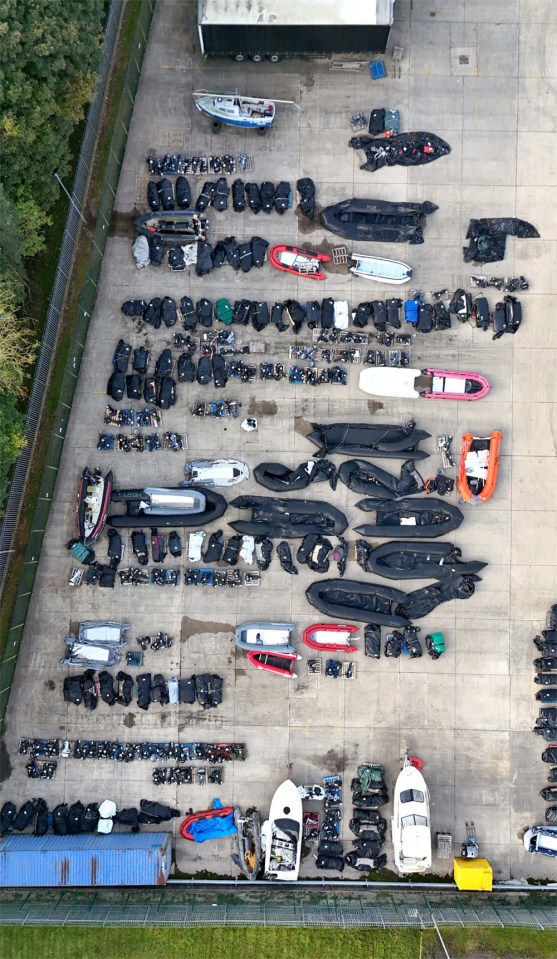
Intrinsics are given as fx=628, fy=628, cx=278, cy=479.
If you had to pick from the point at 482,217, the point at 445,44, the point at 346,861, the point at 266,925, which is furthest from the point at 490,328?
the point at 266,925

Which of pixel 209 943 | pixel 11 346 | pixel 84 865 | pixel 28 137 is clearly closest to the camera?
pixel 28 137

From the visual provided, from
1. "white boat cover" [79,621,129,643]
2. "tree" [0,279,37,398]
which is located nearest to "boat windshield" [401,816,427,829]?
"white boat cover" [79,621,129,643]

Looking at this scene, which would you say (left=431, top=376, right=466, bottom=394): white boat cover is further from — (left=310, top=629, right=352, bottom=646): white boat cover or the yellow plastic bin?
the yellow plastic bin

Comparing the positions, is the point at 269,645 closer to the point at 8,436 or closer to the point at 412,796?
the point at 412,796

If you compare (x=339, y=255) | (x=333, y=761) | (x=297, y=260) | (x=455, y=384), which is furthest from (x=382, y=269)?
(x=333, y=761)

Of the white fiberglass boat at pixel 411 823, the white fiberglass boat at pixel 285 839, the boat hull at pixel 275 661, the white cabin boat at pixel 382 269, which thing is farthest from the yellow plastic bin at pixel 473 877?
the white cabin boat at pixel 382 269

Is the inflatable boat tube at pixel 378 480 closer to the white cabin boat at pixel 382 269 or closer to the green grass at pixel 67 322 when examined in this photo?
the white cabin boat at pixel 382 269

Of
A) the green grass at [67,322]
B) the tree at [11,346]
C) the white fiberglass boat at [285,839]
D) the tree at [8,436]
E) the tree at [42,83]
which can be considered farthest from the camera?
the green grass at [67,322]
